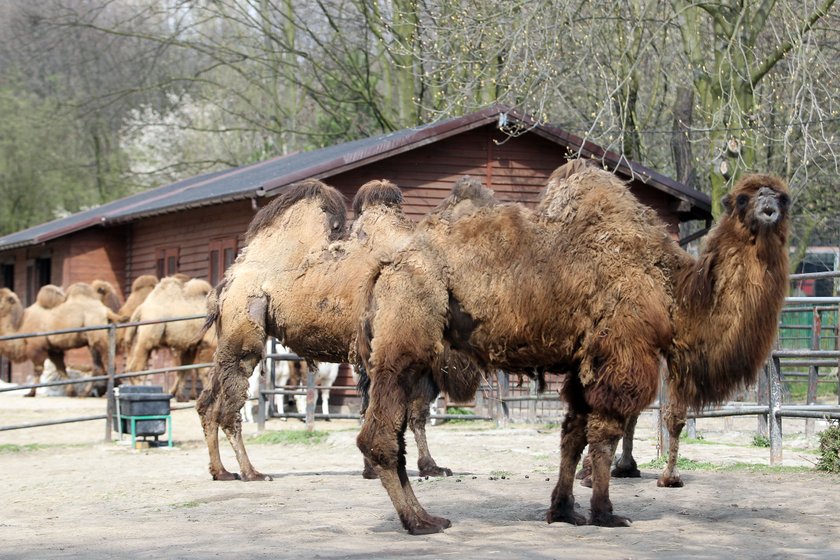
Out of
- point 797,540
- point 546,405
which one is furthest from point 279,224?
point 546,405

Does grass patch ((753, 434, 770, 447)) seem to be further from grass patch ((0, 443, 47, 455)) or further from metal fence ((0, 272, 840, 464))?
grass patch ((0, 443, 47, 455))

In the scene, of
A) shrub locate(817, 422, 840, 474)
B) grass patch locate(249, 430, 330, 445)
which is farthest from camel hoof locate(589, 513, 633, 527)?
grass patch locate(249, 430, 330, 445)

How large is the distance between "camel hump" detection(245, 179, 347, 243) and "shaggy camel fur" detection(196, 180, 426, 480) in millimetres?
12

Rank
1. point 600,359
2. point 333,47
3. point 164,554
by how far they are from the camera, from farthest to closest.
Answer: point 333,47, point 600,359, point 164,554

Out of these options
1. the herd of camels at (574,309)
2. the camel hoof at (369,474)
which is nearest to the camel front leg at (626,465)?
the camel hoof at (369,474)

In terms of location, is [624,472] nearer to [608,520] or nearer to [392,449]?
[608,520]

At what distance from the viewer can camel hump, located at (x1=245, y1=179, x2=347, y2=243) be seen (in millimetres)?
11742

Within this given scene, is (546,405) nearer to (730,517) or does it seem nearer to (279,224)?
(279,224)

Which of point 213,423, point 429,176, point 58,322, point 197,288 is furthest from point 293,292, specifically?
point 58,322

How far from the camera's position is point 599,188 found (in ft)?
26.8

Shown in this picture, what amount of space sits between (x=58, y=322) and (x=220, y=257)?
4.07 m

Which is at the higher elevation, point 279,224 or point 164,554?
point 279,224

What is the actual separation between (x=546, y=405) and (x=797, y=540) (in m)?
12.0

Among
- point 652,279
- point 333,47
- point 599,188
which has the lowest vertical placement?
point 652,279
